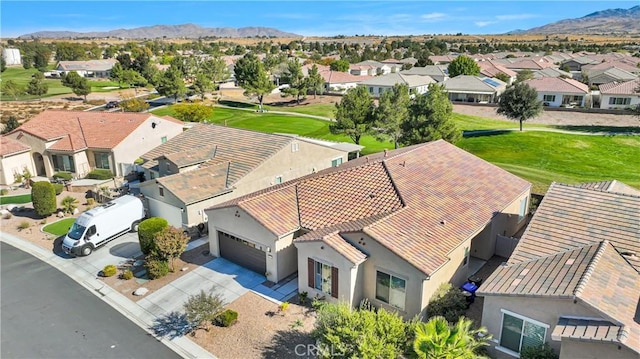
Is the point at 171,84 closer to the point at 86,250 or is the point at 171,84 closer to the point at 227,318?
the point at 86,250

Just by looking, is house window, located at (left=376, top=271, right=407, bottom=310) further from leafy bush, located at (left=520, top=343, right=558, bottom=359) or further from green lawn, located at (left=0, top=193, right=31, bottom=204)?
green lawn, located at (left=0, top=193, right=31, bottom=204)

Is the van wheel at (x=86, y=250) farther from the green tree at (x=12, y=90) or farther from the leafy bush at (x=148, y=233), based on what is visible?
the green tree at (x=12, y=90)

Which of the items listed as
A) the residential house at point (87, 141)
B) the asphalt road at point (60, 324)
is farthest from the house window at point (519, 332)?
the residential house at point (87, 141)

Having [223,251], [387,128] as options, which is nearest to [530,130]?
[387,128]

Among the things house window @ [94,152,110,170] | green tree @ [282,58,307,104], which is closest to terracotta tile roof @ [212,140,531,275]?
house window @ [94,152,110,170]

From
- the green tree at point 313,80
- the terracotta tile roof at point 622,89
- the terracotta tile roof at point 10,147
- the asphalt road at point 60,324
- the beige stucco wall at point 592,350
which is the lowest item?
the asphalt road at point 60,324

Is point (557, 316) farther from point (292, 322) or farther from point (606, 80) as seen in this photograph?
point (606, 80)
